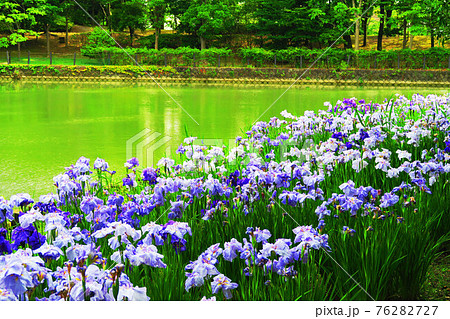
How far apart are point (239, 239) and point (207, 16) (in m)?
26.3

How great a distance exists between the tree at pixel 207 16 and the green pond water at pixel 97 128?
13.7 m

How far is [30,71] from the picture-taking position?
2359 centimetres

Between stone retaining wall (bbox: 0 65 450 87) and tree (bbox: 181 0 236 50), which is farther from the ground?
tree (bbox: 181 0 236 50)

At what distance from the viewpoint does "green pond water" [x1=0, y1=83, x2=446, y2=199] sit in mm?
5962

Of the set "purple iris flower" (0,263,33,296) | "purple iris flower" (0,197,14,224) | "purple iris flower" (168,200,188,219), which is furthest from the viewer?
"purple iris flower" (168,200,188,219)

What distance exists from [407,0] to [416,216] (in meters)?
28.2

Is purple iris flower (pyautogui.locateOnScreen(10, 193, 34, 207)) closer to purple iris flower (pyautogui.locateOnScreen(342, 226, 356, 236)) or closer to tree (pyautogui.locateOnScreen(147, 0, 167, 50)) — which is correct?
purple iris flower (pyautogui.locateOnScreen(342, 226, 356, 236))

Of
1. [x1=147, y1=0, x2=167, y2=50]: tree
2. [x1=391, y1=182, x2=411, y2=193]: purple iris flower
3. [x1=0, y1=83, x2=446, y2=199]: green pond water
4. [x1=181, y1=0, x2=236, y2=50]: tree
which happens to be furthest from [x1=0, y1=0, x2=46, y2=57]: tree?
[x1=391, y1=182, x2=411, y2=193]: purple iris flower

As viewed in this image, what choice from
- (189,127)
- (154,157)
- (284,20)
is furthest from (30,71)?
(154,157)

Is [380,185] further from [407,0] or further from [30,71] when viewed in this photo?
[407,0]

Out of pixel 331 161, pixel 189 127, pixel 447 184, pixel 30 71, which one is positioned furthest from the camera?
pixel 30 71

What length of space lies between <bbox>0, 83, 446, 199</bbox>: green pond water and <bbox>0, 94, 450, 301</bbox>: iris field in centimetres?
165

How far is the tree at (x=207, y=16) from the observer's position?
2729cm

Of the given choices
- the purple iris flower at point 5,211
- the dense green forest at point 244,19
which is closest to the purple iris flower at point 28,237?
the purple iris flower at point 5,211
